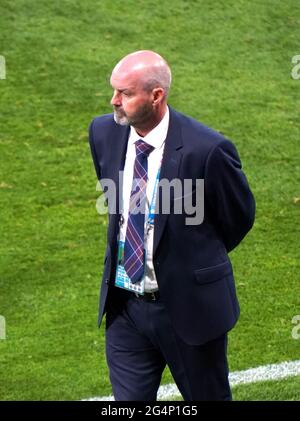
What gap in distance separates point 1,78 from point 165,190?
266 inches

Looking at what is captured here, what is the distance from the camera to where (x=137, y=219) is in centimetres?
474

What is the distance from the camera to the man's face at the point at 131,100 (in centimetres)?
459

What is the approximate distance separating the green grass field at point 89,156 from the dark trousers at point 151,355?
1.40 metres

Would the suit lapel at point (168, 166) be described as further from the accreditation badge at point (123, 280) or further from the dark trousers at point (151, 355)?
the dark trousers at point (151, 355)

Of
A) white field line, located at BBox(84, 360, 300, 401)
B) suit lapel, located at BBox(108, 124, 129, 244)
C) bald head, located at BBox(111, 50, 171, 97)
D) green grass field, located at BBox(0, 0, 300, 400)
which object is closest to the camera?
bald head, located at BBox(111, 50, 171, 97)

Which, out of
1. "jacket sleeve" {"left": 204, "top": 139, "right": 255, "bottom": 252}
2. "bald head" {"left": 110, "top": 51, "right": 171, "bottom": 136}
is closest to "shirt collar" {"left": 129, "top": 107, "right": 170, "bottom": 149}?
"bald head" {"left": 110, "top": 51, "right": 171, "bottom": 136}

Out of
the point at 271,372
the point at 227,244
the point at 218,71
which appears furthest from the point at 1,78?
the point at 227,244

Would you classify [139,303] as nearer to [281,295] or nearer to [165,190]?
[165,190]

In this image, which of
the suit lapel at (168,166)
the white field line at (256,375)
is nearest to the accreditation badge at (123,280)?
the suit lapel at (168,166)

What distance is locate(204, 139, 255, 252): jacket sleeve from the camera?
4.64 m

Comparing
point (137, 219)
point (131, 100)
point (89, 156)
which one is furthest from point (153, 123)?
point (89, 156)

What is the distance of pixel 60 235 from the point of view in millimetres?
8602

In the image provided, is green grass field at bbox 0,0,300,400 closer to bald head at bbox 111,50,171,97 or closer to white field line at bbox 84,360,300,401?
white field line at bbox 84,360,300,401

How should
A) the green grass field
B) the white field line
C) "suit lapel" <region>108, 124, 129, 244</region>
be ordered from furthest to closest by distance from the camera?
the green grass field < the white field line < "suit lapel" <region>108, 124, 129, 244</region>
